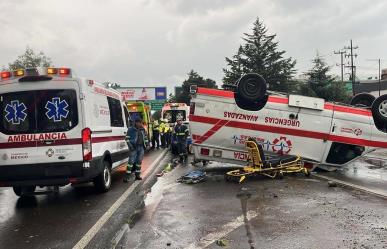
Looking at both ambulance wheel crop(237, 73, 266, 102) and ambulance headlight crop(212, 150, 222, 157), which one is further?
ambulance headlight crop(212, 150, 222, 157)

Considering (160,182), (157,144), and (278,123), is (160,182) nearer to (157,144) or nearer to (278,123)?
(278,123)

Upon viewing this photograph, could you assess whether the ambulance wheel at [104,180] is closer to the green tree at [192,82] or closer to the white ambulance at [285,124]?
the white ambulance at [285,124]

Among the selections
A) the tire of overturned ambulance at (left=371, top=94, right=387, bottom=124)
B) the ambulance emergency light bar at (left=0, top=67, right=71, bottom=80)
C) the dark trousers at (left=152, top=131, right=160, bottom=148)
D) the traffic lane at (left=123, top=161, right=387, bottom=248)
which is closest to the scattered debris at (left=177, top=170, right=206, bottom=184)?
the traffic lane at (left=123, top=161, right=387, bottom=248)

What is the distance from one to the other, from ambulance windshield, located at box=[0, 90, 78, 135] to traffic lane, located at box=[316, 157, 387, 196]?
5.96m

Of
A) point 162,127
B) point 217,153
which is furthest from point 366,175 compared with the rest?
point 162,127

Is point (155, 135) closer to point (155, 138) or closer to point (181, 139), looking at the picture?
point (155, 138)

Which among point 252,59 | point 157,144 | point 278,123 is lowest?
point 157,144

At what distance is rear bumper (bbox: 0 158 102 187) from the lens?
7.67 meters

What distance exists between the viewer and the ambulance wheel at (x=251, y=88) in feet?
34.1

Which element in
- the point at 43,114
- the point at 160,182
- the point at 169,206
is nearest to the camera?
the point at 169,206

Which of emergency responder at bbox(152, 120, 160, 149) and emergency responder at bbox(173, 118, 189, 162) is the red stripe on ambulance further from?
emergency responder at bbox(152, 120, 160, 149)

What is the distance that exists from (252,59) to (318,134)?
50.2 meters

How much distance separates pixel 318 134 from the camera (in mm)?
10430

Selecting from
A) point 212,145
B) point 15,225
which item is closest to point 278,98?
point 212,145
